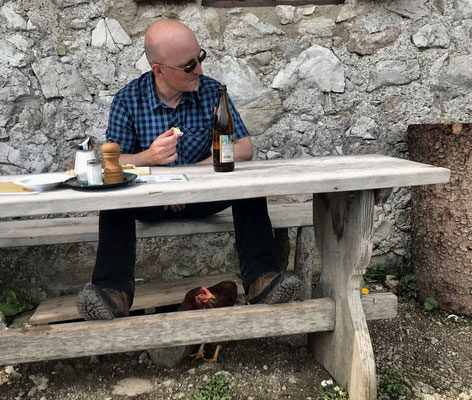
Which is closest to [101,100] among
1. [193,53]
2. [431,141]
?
[193,53]

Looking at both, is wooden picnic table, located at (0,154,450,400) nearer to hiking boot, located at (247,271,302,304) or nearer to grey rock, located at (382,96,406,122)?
hiking boot, located at (247,271,302,304)

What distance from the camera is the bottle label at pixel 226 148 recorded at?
1.94 m

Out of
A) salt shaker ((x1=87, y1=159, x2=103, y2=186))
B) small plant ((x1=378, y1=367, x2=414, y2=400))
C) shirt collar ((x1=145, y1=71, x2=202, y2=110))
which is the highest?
shirt collar ((x1=145, y1=71, x2=202, y2=110))

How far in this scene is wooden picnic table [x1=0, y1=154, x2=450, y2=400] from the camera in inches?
69.2

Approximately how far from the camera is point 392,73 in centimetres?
310

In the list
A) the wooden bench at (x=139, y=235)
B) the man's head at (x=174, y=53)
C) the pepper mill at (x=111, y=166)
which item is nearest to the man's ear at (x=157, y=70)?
the man's head at (x=174, y=53)

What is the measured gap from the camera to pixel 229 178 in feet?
6.05

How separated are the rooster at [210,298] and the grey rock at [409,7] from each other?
1970 millimetres

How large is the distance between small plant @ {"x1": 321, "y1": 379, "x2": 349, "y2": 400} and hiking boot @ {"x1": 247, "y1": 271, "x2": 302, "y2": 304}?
394mm

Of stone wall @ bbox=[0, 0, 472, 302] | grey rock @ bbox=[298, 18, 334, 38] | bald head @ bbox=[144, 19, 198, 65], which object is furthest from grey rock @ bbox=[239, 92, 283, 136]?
bald head @ bbox=[144, 19, 198, 65]

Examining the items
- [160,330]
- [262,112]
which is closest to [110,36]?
[262,112]

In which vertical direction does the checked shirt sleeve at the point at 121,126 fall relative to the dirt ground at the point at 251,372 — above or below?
above

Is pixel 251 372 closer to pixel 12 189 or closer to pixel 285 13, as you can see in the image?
pixel 12 189

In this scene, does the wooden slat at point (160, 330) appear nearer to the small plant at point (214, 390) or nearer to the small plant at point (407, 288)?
the small plant at point (214, 390)
